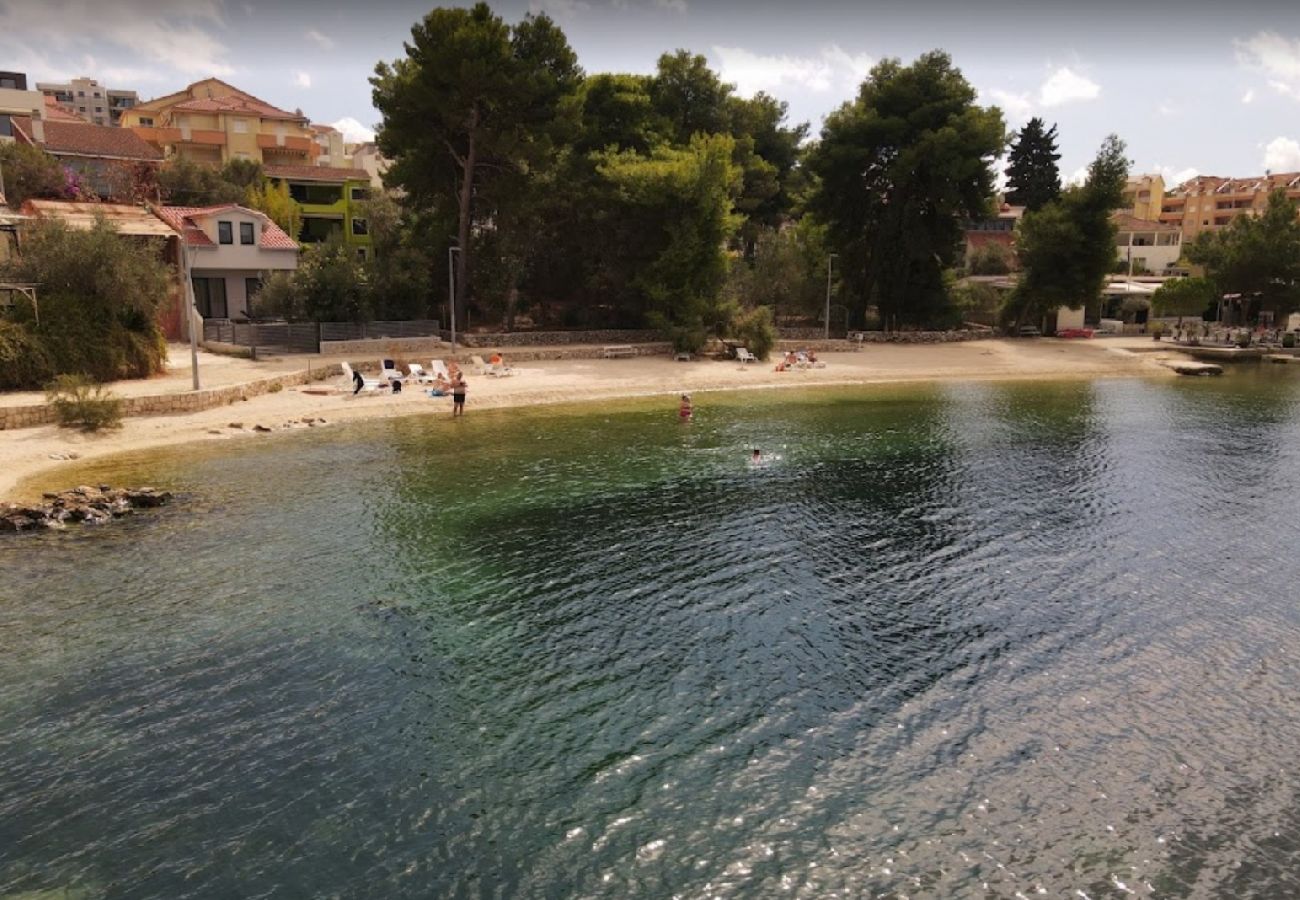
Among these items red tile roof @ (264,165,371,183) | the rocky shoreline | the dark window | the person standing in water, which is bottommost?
the rocky shoreline

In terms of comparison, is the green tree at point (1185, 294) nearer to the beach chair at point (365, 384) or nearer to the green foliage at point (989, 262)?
the green foliage at point (989, 262)

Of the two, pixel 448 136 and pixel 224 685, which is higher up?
pixel 448 136

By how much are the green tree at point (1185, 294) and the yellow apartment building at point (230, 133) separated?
81141 millimetres

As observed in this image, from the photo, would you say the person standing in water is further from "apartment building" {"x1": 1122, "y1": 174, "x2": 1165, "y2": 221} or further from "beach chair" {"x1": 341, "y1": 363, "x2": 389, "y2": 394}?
"apartment building" {"x1": 1122, "y1": 174, "x2": 1165, "y2": 221}

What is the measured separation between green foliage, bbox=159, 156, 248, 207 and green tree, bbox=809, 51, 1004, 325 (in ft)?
144

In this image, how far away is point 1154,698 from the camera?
46.2 ft

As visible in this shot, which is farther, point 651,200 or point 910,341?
point 910,341

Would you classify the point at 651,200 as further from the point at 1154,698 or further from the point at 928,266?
the point at 1154,698

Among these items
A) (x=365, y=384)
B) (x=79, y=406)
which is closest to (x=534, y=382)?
(x=365, y=384)

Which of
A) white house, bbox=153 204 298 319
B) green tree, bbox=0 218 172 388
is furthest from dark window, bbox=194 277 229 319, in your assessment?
green tree, bbox=0 218 172 388

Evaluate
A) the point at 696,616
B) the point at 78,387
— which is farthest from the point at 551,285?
the point at 696,616

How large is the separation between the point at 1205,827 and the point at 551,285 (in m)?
50.5

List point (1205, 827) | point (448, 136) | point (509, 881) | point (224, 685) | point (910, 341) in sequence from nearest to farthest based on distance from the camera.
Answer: point (509, 881), point (1205, 827), point (224, 685), point (448, 136), point (910, 341)

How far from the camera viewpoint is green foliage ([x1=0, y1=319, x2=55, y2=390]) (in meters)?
31.1
